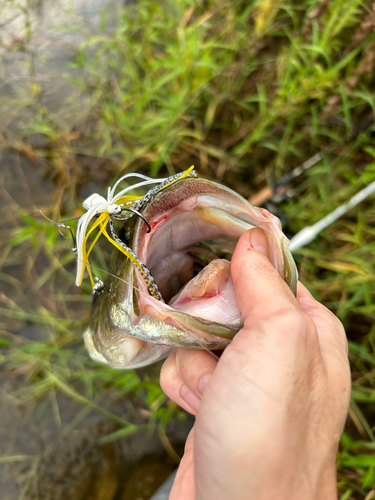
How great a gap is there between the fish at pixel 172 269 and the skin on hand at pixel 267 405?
0.24ft

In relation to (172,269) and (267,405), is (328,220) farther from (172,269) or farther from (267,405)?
(267,405)

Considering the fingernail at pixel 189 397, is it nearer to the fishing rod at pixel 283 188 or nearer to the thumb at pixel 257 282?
the thumb at pixel 257 282

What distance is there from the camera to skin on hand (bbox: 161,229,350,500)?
0.81 metres

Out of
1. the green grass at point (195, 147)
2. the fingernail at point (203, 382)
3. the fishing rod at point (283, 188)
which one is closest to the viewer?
the fingernail at point (203, 382)

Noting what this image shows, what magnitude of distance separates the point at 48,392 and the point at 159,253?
1590 mm

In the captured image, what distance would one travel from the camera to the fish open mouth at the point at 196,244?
0.85 metres

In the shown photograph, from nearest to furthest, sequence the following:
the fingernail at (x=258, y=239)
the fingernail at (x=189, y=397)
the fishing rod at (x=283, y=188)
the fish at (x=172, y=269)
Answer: the fish at (x=172, y=269)
the fingernail at (x=258, y=239)
the fingernail at (x=189, y=397)
the fishing rod at (x=283, y=188)

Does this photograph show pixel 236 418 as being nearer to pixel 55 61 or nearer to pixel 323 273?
pixel 323 273

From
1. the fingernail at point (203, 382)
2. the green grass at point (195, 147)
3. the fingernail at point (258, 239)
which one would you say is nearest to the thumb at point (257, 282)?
the fingernail at point (258, 239)

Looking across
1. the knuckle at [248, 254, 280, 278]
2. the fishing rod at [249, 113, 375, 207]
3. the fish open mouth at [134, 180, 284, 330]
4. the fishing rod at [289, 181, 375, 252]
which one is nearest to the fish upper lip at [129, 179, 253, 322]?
the fish open mouth at [134, 180, 284, 330]

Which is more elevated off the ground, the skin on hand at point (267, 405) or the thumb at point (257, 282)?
the thumb at point (257, 282)

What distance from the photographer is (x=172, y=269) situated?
3.94ft

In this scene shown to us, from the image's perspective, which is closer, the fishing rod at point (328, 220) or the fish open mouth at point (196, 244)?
the fish open mouth at point (196, 244)

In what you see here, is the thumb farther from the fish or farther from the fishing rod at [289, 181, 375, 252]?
the fishing rod at [289, 181, 375, 252]
